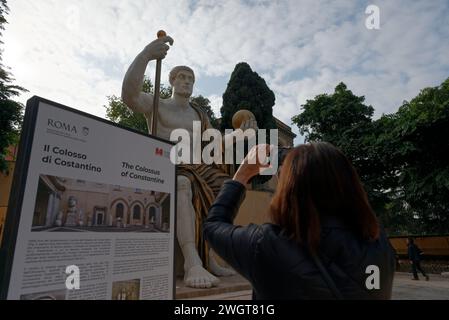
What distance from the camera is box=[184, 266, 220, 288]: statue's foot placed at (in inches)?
124

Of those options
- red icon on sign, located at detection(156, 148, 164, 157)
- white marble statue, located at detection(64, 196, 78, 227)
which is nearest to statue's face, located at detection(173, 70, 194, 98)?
red icon on sign, located at detection(156, 148, 164, 157)

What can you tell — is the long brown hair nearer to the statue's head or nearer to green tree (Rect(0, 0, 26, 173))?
the statue's head

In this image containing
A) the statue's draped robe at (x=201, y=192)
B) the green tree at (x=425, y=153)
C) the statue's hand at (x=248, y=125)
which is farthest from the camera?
the green tree at (x=425, y=153)

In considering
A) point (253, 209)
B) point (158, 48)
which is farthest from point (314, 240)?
point (253, 209)

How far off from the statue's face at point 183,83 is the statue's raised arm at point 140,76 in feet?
1.96

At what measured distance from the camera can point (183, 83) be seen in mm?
4625

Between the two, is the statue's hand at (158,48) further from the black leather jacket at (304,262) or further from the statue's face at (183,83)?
the black leather jacket at (304,262)

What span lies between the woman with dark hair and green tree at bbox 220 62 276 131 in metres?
12.9

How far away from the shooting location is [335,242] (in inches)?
36.2

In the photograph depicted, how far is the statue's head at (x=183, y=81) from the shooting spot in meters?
4.61

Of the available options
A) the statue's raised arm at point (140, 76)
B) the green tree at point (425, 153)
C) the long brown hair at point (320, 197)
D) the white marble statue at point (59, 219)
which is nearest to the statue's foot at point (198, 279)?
the statue's raised arm at point (140, 76)

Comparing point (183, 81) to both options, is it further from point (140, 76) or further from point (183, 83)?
point (140, 76)

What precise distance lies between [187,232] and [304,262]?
2.91 meters
